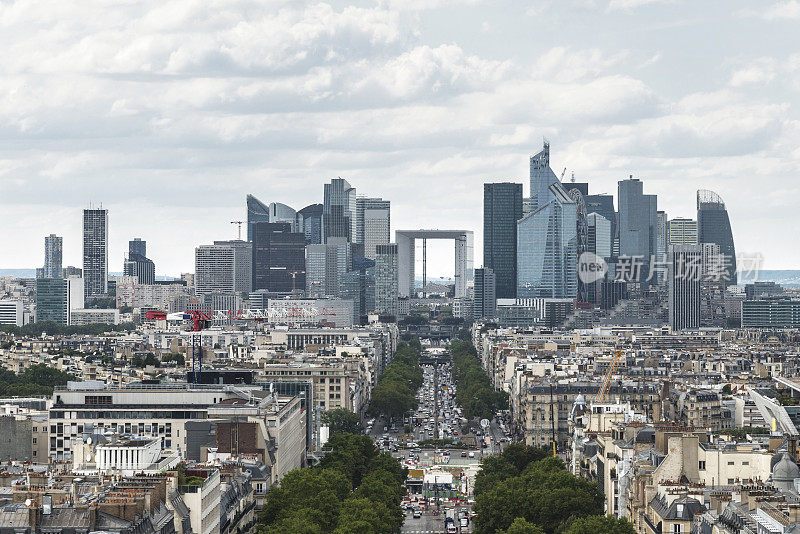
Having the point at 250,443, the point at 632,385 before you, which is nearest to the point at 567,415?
the point at 632,385

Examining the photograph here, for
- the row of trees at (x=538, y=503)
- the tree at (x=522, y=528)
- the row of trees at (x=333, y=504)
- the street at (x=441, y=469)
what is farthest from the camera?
the street at (x=441, y=469)

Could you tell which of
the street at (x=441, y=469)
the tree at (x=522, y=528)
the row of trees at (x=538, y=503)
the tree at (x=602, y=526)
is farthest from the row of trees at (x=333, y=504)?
the tree at (x=602, y=526)

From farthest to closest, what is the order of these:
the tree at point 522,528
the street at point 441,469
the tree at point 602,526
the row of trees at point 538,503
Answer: the street at point 441,469
the row of trees at point 538,503
the tree at point 522,528
the tree at point 602,526

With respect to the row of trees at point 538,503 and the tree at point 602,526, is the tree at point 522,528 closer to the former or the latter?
the row of trees at point 538,503

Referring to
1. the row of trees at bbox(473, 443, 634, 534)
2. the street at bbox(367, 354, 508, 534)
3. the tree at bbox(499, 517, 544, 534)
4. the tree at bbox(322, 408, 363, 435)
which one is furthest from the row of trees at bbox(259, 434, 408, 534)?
the tree at bbox(322, 408, 363, 435)

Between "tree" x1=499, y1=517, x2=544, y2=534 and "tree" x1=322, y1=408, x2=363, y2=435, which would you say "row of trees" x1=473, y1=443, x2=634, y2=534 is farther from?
"tree" x1=322, y1=408, x2=363, y2=435

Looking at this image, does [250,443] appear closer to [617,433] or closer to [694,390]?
[617,433]
